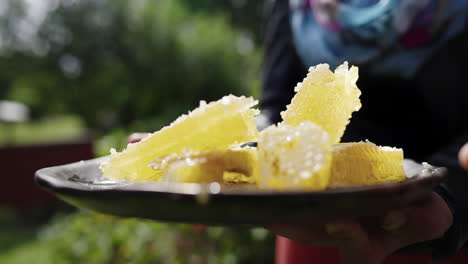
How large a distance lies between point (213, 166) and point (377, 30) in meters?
1.03

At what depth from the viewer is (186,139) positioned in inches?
40.3

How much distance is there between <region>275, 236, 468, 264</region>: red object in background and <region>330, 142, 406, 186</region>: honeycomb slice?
1.98 ft

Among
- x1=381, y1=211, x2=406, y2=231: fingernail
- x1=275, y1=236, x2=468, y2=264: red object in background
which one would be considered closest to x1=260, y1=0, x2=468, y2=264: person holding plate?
x1=275, y1=236, x2=468, y2=264: red object in background

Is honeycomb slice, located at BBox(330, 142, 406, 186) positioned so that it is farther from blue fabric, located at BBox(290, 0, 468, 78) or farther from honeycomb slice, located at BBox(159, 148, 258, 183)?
blue fabric, located at BBox(290, 0, 468, 78)

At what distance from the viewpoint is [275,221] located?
784 millimetres

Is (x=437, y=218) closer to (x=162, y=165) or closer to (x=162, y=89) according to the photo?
(x=162, y=165)

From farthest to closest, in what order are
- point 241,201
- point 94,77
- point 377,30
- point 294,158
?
point 94,77 → point 377,30 → point 294,158 → point 241,201

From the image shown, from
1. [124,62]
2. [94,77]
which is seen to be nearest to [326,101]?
[124,62]

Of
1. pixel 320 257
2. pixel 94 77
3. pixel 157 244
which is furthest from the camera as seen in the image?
pixel 94 77

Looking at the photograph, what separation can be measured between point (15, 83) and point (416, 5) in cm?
1341

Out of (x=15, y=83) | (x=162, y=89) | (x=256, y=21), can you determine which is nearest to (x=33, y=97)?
(x=15, y=83)

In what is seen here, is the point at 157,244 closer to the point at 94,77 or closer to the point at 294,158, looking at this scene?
the point at 294,158

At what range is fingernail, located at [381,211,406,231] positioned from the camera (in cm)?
101

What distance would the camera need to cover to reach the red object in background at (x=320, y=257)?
1503 millimetres
